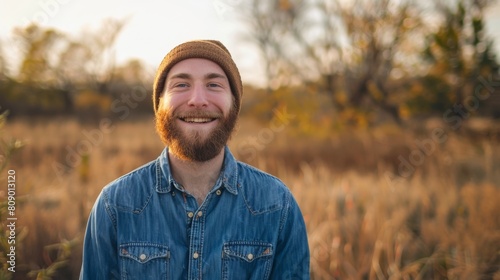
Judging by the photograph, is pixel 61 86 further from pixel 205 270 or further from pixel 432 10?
pixel 205 270

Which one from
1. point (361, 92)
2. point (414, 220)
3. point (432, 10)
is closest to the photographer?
point (414, 220)

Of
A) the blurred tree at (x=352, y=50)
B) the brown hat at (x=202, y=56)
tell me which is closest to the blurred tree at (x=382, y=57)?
the blurred tree at (x=352, y=50)

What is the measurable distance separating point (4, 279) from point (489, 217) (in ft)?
14.2

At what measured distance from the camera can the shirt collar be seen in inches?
68.1

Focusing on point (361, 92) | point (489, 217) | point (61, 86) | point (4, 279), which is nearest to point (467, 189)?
point (489, 217)

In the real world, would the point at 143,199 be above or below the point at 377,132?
below

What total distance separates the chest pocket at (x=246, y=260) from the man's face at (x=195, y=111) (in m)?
0.39

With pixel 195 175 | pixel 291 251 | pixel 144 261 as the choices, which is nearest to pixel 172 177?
pixel 195 175

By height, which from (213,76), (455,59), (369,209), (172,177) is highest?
(455,59)

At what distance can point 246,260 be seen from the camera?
5.60ft

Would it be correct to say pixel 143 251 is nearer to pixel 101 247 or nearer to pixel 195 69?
pixel 101 247

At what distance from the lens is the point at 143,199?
1.72m

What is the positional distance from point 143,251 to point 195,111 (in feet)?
1.94

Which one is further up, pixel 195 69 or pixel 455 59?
pixel 455 59
